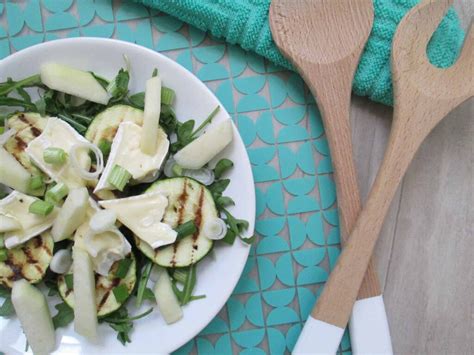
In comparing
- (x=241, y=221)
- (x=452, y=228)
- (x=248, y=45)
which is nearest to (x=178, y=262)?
(x=241, y=221)

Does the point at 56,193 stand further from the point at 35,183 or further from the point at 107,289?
the point at 107,289

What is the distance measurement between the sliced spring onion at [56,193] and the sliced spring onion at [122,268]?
0.53 ft

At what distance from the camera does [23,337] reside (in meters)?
1.09

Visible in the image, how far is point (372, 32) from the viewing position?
116 centimetres

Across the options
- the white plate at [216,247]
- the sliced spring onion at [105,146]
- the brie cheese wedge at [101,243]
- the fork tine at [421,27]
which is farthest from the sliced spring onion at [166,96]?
the fork tine at [421,27]

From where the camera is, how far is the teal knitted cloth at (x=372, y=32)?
1.14 m

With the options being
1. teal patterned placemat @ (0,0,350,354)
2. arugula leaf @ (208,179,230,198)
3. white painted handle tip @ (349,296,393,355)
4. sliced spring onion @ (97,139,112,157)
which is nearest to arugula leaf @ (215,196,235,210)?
arugula leaf @ (208,179,230,198)

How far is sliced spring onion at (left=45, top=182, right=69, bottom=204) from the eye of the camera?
1.02 meters

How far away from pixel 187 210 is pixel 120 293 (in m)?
0.20

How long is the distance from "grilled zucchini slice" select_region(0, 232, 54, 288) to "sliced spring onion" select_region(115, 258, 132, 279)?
126mm

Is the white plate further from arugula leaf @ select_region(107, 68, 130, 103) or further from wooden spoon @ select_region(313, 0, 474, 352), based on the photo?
wooden spoon @ select_region(313, 0, 474, 352)

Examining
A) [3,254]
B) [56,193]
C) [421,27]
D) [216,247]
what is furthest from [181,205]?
[421,27]

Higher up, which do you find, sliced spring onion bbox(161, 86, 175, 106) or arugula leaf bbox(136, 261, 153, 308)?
sliced spring onion bbox(161, 86, 175, 106)

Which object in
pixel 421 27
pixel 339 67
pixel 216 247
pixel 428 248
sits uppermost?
pixel 421 27
